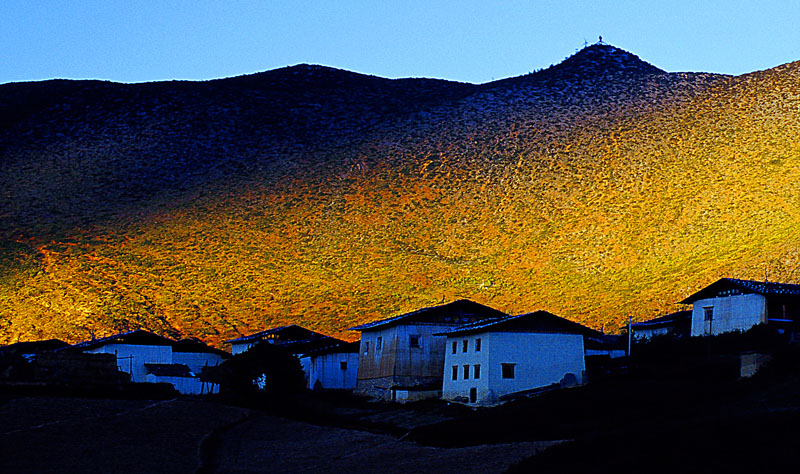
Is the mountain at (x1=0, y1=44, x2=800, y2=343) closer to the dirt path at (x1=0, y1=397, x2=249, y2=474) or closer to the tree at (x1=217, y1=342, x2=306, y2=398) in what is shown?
the tree at (x1=217, y1=342, x2=306, y2=398)

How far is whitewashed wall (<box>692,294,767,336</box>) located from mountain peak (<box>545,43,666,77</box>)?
100252 millimetres

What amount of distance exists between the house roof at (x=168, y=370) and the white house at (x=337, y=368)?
7.88 meters

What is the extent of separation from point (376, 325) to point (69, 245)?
5609 centimetres

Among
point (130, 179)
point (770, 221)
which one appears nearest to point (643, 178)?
point (770, 221)

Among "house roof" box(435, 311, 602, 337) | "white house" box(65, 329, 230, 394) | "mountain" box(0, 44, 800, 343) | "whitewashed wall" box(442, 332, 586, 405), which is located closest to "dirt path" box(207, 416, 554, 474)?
"whitewashed wall" box(442, 332, 586, 405)

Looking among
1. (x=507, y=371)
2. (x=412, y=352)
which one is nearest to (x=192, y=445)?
(x=507, y=371)

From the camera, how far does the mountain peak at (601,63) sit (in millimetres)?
157350

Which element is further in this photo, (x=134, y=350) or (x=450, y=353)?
(x=134, y=350)

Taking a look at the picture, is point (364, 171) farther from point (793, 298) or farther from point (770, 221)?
point (793, 298)

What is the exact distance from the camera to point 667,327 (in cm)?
6831

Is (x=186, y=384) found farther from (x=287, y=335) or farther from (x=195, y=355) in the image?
(x=287, y=335)

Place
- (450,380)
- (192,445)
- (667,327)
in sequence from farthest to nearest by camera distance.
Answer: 1. (667,327)
2. (450,380)
3. (192,445)

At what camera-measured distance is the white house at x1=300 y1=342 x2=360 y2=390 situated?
68.6 metres

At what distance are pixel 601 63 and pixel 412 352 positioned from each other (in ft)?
356
